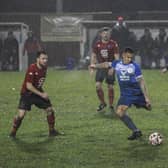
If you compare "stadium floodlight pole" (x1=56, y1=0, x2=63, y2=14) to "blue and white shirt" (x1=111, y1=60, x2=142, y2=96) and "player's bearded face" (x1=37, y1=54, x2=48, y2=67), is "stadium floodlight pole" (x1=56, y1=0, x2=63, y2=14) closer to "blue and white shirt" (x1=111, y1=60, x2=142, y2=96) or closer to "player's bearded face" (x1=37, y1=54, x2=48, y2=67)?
"player's bearded face" (x1=37, y1=54, x2=48, y2=67)

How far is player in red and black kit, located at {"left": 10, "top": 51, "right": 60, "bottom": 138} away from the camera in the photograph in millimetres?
11445

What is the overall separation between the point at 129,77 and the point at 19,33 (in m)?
23.1

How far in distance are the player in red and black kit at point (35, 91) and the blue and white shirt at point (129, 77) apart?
52.7 inches

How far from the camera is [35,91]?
37.2 feet

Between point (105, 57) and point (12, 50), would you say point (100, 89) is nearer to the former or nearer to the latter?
point (105, 57)

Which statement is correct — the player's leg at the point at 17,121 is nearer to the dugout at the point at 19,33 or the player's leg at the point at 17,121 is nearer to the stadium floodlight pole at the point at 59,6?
the dugout at the point at 19,33

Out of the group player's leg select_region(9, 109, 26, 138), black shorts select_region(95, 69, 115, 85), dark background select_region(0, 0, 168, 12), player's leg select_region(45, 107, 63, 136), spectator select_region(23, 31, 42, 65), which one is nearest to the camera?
player's leg select_region(9, 109, 26, 138)

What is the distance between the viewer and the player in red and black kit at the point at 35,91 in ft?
37.6

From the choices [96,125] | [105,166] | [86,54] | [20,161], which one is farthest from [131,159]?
[86,54]

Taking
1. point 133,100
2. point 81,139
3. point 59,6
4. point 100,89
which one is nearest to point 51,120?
point 81,139

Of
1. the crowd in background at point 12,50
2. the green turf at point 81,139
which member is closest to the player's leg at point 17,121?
the green turf at point 81,139

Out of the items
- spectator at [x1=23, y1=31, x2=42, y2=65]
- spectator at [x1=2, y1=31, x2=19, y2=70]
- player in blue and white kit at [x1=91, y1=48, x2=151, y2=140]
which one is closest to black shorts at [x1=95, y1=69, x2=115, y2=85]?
player in blue and white kit at [x1=91, y1=48, x2=151, y2=140]

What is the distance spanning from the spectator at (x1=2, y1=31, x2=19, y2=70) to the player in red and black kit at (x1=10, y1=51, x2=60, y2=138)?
69.5ft

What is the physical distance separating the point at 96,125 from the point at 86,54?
2020 centimetres
